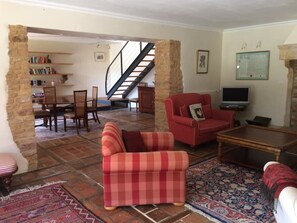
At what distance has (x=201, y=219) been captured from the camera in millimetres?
2447

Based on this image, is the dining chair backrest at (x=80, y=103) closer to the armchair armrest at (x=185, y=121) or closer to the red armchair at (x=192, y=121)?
the red armchair at (x=192, y=121)

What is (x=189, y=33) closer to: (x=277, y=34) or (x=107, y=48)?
(x=277, y=34)

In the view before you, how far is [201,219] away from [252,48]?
4.80 m

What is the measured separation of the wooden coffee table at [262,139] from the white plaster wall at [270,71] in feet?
6.62

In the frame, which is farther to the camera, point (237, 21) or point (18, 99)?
point (237, 21)

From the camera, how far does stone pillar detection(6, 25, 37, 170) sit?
11.0 feet

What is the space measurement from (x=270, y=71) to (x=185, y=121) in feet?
9.29

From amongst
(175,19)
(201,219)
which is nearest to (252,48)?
(175,19)

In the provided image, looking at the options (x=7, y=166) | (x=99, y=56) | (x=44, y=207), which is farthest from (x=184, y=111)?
(x=99, y=56)

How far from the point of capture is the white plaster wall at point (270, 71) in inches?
220

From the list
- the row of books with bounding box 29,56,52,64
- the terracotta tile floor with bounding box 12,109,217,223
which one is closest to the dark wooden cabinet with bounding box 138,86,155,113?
the terracotta tile floor with bounding box 12,109,217,223

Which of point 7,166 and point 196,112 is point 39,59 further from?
point 7,166

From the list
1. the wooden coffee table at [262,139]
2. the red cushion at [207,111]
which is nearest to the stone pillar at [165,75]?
the red cushion at [207,111]

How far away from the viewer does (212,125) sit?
4582 millimetres
